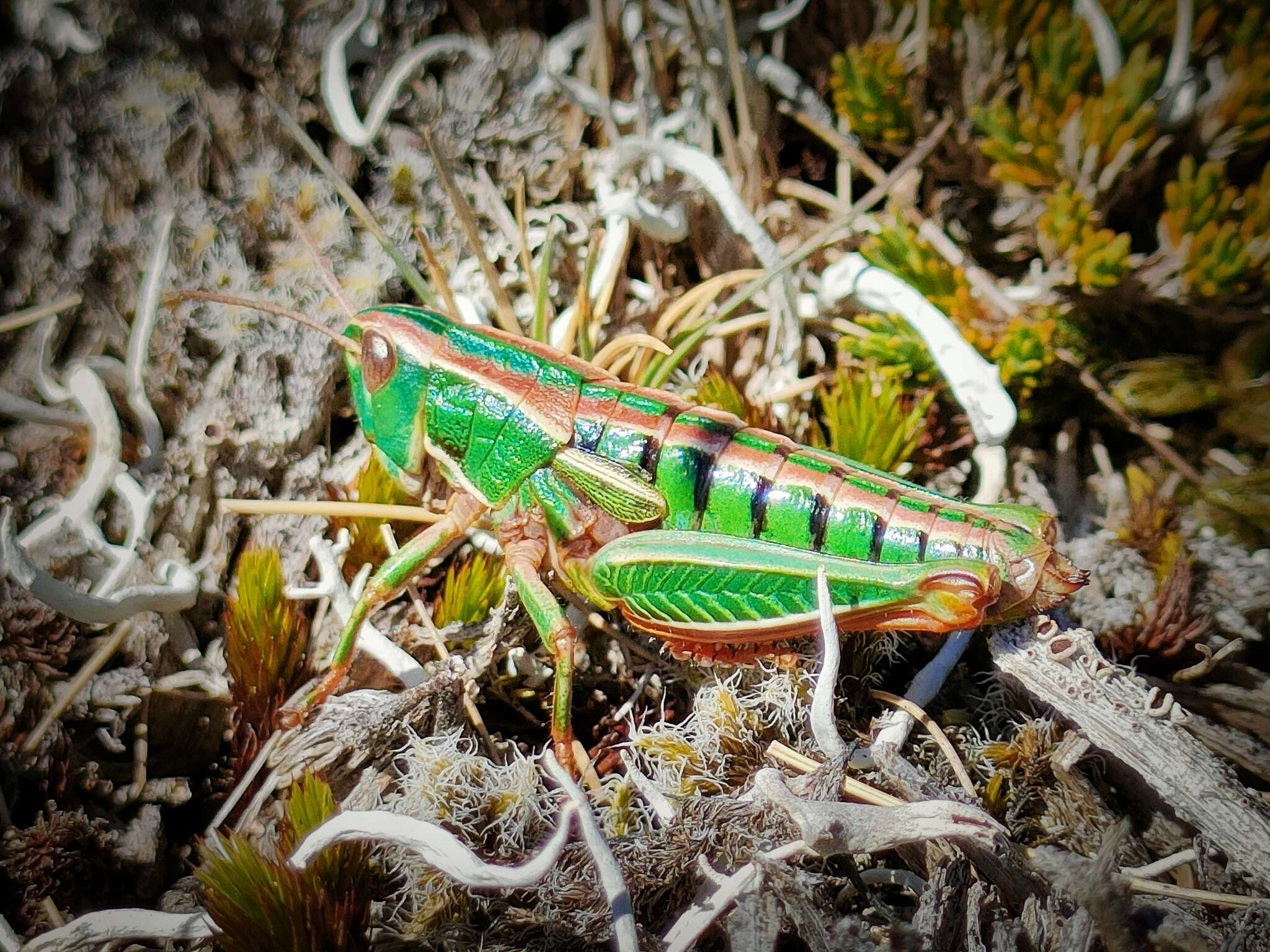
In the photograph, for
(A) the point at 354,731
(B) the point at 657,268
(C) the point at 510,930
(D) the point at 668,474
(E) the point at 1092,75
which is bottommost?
(C) the point at 510,930

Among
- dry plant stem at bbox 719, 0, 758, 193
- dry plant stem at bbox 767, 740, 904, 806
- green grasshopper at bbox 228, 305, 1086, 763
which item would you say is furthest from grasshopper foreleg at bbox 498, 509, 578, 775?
dry plant stem at bbox 719, 0, 758, 193

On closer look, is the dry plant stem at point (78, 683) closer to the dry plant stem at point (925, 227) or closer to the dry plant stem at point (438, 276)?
the dry plant stem at point (438, 276)

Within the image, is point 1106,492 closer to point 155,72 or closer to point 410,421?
point 410,421

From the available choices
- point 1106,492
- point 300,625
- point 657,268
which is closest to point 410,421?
point 300,625

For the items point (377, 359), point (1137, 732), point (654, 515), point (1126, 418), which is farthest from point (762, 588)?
point (1126, 418)

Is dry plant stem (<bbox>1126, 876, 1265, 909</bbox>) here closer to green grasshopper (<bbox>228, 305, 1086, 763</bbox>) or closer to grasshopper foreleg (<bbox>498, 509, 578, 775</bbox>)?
green grasshopper (<bbox>228, 305, 1086, 763</bbox>)

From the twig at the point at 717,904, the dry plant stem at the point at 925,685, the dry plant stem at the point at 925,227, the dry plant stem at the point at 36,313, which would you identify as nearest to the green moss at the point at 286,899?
the twig at the point at 717,904
